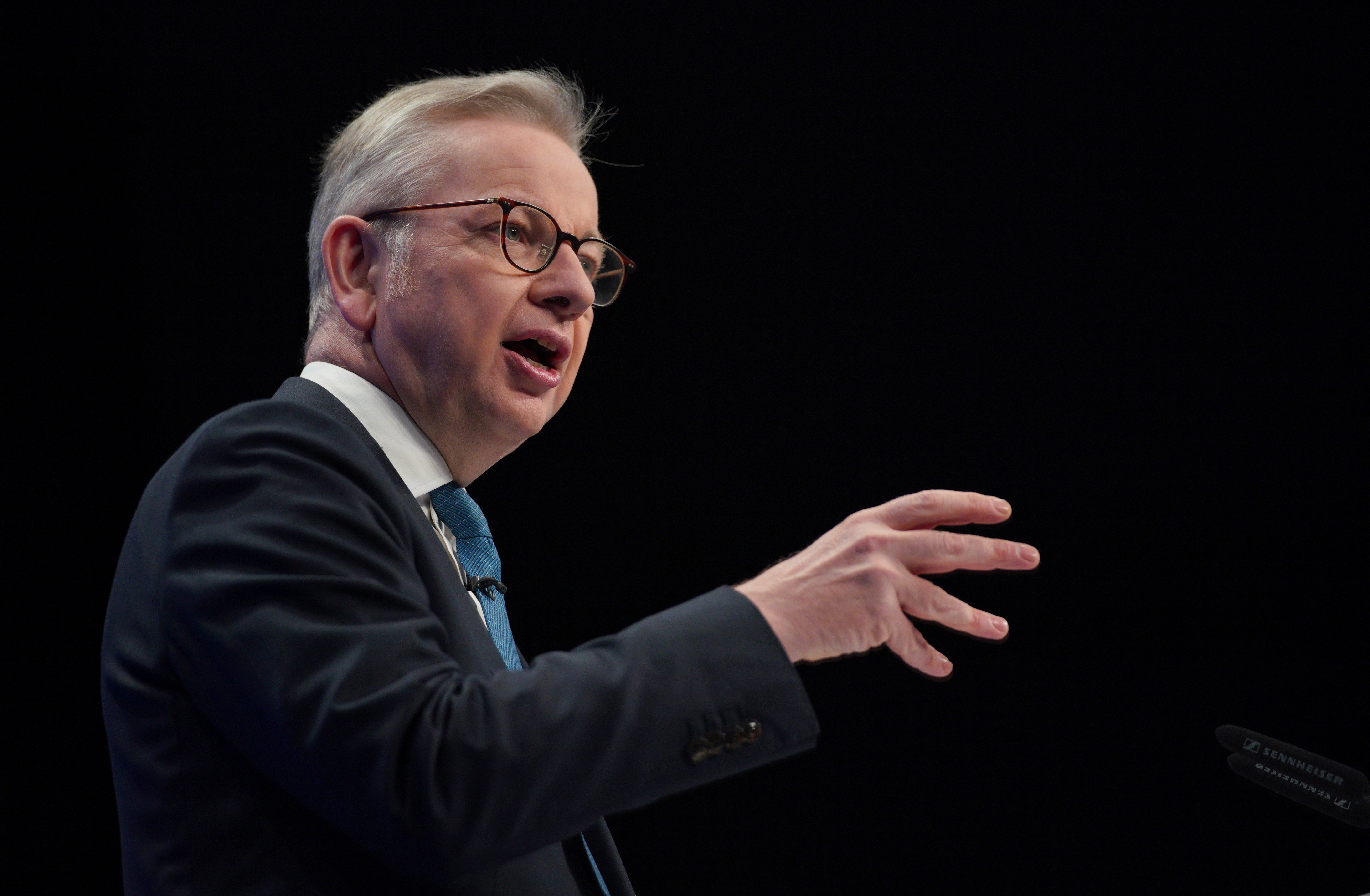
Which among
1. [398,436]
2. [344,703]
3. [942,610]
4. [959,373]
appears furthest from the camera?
[959,373]

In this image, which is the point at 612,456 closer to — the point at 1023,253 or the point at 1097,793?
the point at 1023,253

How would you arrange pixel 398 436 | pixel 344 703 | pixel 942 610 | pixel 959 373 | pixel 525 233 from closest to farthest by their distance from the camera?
1. pixel 344 703
2. pixel 942 610
3. pixel 398 436
4. pixel 525 233
5. pixel 959 373

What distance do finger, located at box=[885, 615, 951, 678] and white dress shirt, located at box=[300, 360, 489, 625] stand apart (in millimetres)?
533

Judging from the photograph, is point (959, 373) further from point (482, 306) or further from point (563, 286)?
point (482, 306)

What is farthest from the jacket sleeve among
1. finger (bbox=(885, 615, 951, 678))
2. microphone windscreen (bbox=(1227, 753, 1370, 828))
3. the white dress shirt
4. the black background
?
the black background

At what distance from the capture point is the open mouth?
1.33m

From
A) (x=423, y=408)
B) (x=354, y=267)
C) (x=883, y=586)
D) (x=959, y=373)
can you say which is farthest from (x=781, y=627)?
(x=959, y=373)

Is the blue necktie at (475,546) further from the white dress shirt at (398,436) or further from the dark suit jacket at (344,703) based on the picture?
the dark suit jacket at (344,703)

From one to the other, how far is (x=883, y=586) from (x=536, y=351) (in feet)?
2.33

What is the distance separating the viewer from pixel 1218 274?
2.57m

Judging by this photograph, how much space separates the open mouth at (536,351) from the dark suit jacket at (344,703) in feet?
1.31

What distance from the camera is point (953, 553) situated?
846 mm

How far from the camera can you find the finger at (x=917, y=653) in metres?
0.85

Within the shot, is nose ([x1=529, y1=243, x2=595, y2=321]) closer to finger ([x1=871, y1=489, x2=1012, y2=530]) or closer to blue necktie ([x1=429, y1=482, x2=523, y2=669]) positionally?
blue necktie ([x1=429, y1=482, x2=523, y2=669])
